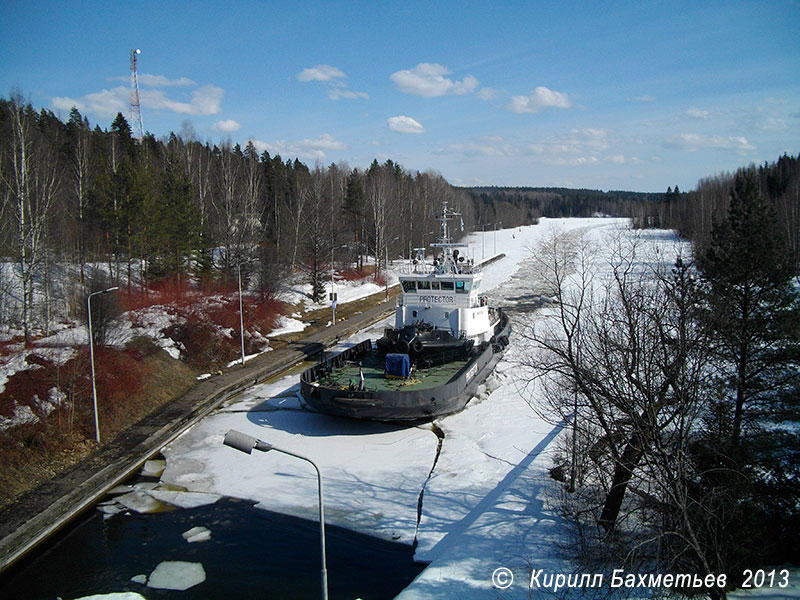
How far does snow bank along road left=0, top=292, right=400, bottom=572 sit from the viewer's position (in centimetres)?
1123

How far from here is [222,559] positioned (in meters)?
10.6

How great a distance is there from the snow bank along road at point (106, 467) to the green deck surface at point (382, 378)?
509 centimetres

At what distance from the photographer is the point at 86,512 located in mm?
12547

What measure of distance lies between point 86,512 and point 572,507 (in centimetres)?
1123

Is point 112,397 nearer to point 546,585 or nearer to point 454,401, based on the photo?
point 454,401

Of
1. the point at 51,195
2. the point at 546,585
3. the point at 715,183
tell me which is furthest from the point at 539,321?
the point at 715,183

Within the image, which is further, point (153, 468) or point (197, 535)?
point (153, 468)

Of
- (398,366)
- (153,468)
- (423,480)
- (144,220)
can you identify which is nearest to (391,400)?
(398,366)

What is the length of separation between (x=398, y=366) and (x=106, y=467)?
8908 mm

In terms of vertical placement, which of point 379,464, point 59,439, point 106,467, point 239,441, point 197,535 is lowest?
point 197,535

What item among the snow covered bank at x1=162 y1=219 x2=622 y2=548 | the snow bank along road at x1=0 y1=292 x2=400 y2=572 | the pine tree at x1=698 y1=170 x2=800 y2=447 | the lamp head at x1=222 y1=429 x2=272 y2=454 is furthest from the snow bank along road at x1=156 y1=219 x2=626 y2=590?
the pine tree at x1=698 y1=170 x2=800 y2=447

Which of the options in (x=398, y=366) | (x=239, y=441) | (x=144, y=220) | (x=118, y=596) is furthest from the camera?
(x=144, y=220)

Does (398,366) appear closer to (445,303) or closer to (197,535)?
(445,303)

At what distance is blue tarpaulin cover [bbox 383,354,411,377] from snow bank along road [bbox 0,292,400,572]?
7.00m
